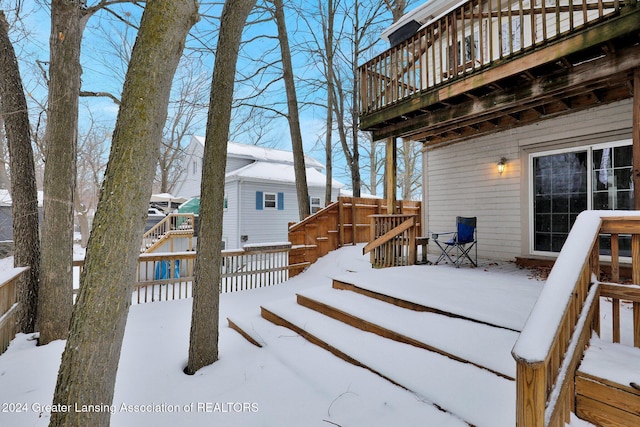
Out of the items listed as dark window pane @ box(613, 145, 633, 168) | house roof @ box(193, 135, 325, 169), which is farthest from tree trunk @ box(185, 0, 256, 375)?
house roof @ box(193, 135, 325, 169)

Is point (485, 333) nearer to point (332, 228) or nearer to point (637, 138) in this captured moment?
point (637, 138)

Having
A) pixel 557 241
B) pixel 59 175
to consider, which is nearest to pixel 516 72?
pixel 557 241

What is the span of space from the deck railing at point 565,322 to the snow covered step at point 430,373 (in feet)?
1.17

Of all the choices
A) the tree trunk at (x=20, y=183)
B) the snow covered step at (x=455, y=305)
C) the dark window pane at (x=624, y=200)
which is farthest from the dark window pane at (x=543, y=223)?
the tree trunk at (x=20, y=183)

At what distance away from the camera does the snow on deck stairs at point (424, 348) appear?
2.05 meters

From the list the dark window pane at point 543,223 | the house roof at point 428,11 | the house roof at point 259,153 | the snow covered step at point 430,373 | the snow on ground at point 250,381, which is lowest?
the snow on ground at point 250,381

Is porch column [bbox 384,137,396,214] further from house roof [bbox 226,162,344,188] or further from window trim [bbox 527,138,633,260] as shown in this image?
house roof [bbox 226,162,344,188]

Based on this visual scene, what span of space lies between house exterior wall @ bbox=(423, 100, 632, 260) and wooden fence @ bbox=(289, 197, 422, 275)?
954 millimetres

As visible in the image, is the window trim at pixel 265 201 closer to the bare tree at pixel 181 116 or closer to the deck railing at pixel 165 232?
the deck railing at pixel 165 232

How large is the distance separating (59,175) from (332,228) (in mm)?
6077

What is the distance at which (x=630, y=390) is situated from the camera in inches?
63.6

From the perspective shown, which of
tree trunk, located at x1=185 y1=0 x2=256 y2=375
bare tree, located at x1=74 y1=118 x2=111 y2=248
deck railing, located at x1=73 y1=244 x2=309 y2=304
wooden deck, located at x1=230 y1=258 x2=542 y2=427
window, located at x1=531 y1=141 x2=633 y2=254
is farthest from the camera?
bare tree, located at x1=74 y1=118 x2=111 y2=248

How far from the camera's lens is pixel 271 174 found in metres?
13.9

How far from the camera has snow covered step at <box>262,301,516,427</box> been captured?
196cm
